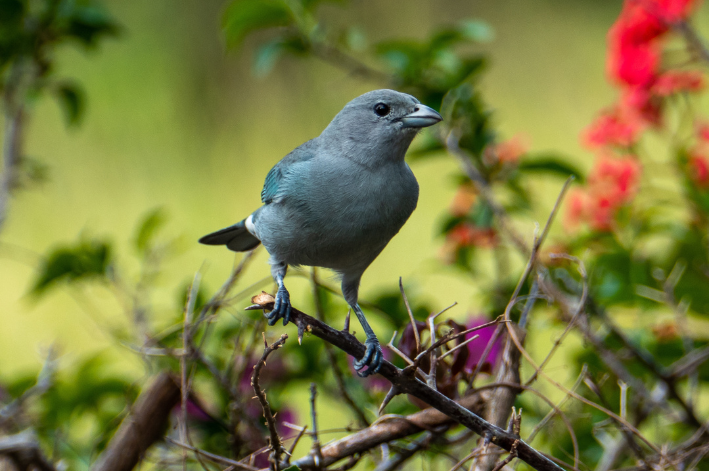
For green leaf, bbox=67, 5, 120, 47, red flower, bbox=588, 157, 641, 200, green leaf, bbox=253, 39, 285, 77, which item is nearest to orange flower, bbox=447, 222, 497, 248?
red flower, bbox=588, 157, 641, 200

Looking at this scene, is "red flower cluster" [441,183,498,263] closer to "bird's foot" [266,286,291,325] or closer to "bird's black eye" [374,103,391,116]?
"bird's black eye" [374,103,391,116]

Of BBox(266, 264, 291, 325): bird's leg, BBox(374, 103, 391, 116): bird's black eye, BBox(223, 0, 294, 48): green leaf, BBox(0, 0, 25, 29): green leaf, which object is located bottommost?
Answer: BBox(266, 264, 291, 325): bird's leg

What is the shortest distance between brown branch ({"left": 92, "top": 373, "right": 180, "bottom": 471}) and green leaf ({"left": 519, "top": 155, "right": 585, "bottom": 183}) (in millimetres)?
1087

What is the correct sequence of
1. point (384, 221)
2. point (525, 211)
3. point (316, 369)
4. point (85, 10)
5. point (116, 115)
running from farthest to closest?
point (116, 115) → point (85, 10) → point (525, 211) → point (316, 369) → point (384, 221)

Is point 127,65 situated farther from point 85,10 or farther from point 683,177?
point 683,177

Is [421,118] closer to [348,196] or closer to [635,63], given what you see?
[348,196]

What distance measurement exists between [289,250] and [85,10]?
1.26 m

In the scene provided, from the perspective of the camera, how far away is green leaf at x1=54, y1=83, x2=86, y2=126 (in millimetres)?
2199

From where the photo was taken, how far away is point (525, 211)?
1.91m

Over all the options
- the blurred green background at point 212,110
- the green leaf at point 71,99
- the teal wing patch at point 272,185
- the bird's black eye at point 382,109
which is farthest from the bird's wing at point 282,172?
the blurred green background at point 212,110

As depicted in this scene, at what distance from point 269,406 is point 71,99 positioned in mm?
1709

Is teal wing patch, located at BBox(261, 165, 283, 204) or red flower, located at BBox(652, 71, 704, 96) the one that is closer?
teal wing patch, located at BBox(261, 165, 283, 204)

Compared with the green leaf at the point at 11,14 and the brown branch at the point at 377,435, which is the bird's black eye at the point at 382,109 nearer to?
the brown branch at the point at 377,435

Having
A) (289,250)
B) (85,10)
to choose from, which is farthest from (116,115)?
(289,250)
